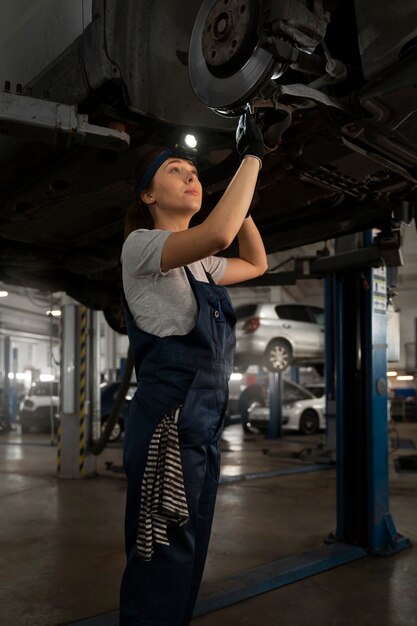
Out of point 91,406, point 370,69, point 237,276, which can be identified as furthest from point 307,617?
point 91,406

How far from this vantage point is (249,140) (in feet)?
4.67

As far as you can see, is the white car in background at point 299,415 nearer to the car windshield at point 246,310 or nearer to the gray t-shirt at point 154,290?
the car windshield at point 246,310

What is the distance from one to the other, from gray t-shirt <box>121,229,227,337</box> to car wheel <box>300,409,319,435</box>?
9.78 m

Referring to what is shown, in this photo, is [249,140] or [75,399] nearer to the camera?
[249,140]

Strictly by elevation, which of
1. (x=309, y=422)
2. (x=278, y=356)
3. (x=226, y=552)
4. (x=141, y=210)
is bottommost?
(x=309, y=422)

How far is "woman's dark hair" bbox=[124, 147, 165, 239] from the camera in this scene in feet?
5.14

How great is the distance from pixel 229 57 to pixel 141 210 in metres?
0.50

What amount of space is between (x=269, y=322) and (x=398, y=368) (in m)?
8.57

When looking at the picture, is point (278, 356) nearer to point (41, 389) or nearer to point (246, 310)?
point (246, 310)

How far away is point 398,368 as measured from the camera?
16.8 meters

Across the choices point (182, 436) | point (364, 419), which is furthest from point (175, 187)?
point (364, 419)

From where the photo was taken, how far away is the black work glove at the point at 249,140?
139 cm

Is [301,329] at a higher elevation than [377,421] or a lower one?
higher

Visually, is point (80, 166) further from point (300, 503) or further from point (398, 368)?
point (398, 368)
